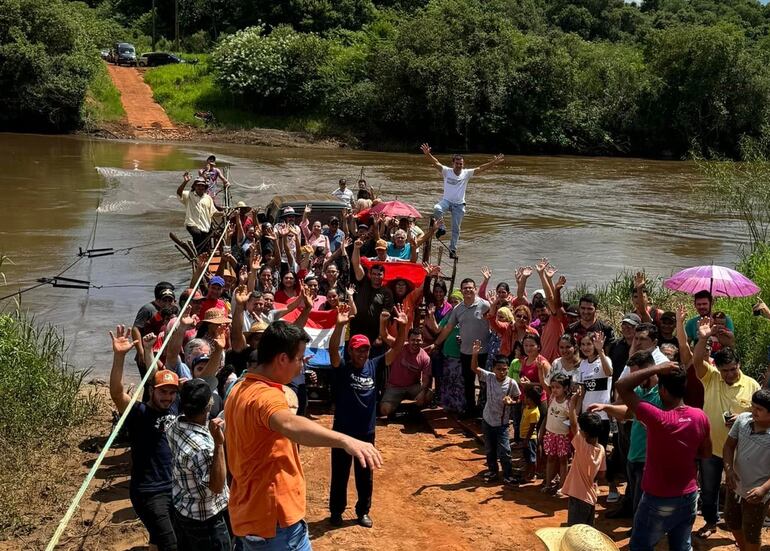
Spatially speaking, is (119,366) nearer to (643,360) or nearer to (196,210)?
(643,360)

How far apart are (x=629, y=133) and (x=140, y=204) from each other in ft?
110

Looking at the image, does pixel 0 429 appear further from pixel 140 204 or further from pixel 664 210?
pixel 664 210

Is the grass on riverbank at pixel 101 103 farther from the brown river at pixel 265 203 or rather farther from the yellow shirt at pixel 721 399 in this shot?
the yellow shirt at pixel 721 399

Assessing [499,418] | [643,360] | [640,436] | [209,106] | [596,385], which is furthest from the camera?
[209,106]

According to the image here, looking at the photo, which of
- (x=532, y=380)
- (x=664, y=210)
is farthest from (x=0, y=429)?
(x=664, y=210)

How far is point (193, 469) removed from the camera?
4.93 meters

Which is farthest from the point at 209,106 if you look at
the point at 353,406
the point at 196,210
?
the point at 353,406

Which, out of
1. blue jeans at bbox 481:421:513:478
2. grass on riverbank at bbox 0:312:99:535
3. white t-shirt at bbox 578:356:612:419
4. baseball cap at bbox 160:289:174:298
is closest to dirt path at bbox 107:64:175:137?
grass on riverbank at bbox 0:312:99:535

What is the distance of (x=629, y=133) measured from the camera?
5044 centimetres

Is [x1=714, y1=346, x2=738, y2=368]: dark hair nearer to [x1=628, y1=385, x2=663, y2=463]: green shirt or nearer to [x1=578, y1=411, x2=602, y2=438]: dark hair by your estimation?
[x1=628, y1=385, x2=663, y2=463]: green shirt

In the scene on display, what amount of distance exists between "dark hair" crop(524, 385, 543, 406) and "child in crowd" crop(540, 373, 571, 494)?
67 cm

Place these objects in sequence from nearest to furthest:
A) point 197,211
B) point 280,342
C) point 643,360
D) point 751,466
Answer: point 280,342 < point 643,360 < point 751,466 < point 197,211

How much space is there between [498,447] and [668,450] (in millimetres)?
3019

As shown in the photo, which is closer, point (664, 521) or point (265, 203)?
point (664, 521)
